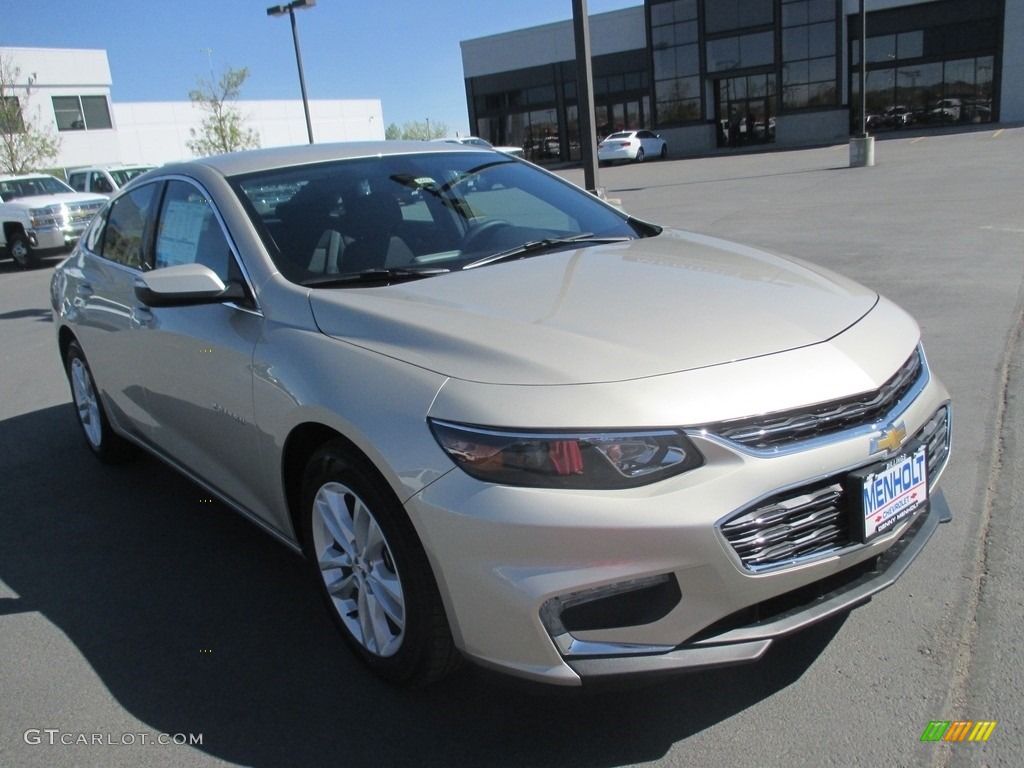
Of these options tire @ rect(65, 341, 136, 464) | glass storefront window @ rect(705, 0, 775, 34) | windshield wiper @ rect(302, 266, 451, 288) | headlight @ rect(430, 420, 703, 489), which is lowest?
tire @ rect(65, 341, 136, 464)

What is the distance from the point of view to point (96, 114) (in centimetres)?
4581

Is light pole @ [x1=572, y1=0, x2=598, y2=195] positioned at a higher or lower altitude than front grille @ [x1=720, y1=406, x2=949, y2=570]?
higher

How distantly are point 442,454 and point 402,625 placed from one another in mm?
608

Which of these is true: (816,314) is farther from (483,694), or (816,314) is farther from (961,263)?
(961,263)

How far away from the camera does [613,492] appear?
7.23ft

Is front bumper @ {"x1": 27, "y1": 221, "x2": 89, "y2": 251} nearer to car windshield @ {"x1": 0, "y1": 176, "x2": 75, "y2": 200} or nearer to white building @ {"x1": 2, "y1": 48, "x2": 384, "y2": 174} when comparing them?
car windshield @ {"x1": 0, "y1": 176, "x2": 75, "y2": 200}

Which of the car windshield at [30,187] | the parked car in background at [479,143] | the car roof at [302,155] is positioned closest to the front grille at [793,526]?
the car roof at [302,155]

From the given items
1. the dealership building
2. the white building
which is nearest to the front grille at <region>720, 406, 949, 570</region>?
the dealership building

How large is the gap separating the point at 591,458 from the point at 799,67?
42.9m

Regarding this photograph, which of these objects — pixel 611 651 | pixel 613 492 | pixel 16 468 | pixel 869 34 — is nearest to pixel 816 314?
pixel 613 492

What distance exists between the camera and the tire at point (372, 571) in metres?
2.51

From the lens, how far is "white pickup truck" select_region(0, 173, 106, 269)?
55.4ft

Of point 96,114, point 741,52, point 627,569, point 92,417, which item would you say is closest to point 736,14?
point 741,52

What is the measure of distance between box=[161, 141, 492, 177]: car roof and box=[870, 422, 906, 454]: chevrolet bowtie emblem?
2.53 m
